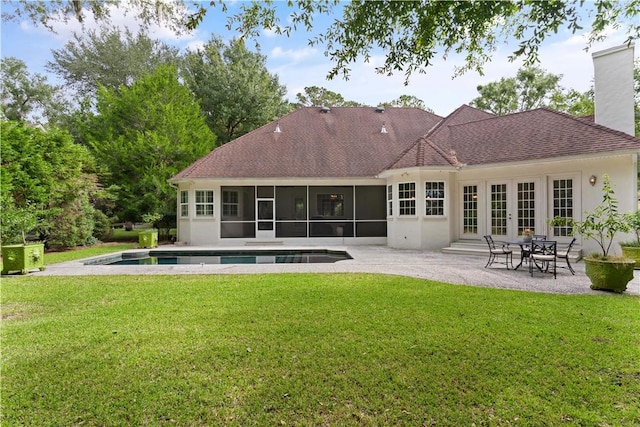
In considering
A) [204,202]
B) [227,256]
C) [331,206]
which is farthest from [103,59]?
[227,256]

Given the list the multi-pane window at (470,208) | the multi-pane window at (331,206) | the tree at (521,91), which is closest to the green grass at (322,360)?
the multi-pane window at (470,208)

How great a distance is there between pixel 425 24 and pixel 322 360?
4.00 metres

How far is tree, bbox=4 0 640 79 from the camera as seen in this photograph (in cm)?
345

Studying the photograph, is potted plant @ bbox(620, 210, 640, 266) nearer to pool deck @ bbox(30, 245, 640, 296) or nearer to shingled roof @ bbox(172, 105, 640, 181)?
pool deck @ bbox(30, 245, 640, 296)

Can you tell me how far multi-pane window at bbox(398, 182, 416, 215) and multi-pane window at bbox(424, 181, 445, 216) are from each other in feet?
1.66

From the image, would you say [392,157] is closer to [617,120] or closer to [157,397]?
[617,120]

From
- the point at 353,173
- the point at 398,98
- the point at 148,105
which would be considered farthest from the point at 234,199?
the point at 398,98

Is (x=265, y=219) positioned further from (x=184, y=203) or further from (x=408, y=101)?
(x=408, y=101)

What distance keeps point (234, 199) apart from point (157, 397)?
1434 centimetres

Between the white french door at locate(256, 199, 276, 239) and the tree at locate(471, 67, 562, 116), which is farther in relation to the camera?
the tree at locate(471, 67, 562, 116)

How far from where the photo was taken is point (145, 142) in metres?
18.5

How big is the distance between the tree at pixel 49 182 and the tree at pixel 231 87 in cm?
1264

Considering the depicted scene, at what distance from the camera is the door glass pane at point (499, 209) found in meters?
12.9

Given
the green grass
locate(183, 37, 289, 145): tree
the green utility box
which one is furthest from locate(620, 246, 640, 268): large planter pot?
locate(183, 37, 289, 145): tree
